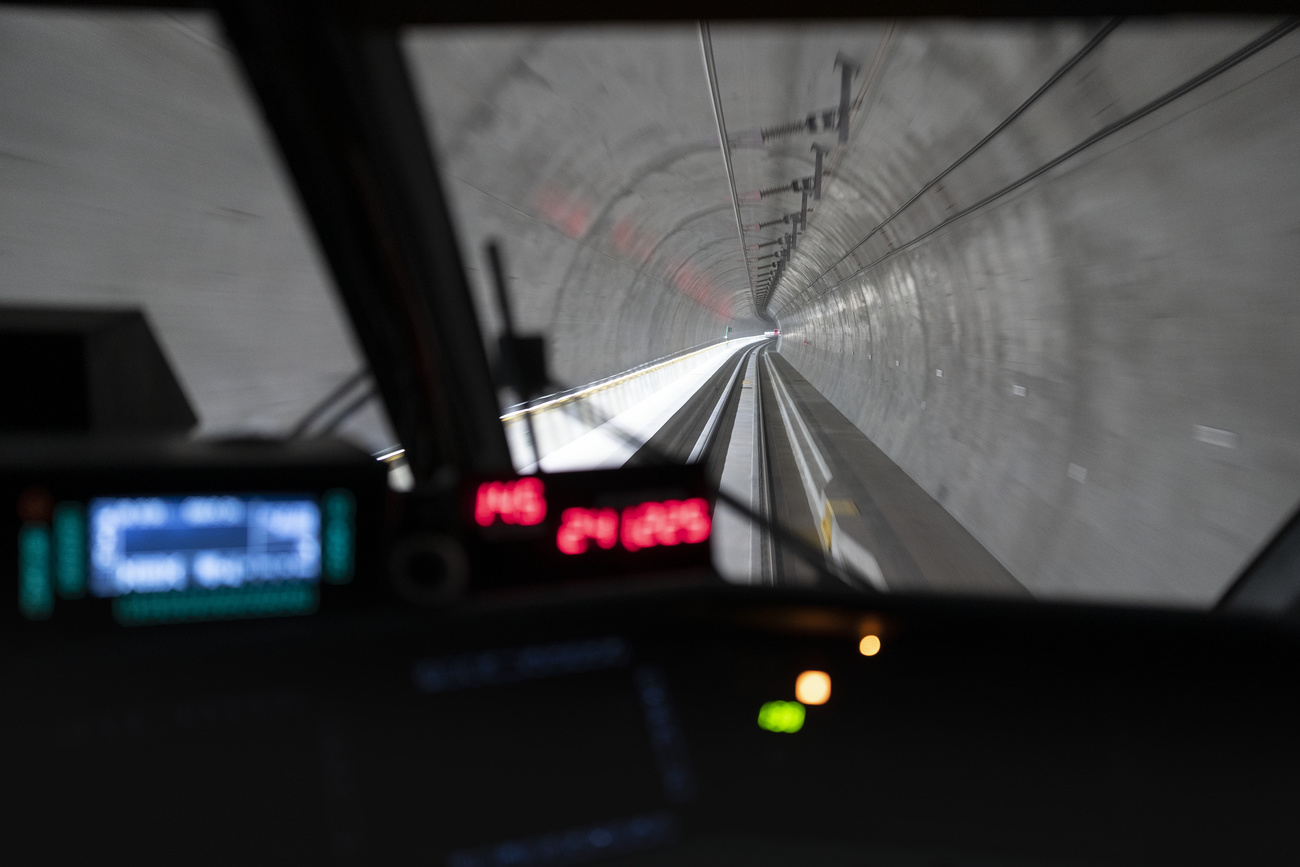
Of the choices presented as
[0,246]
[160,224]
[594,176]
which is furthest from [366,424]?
[594,176]

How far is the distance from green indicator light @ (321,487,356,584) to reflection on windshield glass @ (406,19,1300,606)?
1015 millimetres

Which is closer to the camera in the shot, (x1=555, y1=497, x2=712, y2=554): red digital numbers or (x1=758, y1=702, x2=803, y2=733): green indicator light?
(x1=758, y1=702, x2=803, y2=733): green indicator light

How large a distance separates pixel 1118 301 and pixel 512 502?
5.36 meters

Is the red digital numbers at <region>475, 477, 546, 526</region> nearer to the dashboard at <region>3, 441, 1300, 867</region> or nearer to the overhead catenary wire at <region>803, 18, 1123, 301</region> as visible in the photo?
the dashboard at <region>3, 441, 1300, 867</region>

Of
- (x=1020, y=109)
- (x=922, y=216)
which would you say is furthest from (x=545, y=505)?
(x=922, y=216)

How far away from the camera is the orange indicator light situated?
7.80 feet

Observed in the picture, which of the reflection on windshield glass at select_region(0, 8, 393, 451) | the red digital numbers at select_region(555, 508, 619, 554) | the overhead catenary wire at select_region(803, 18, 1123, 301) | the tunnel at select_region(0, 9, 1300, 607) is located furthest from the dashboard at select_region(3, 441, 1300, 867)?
the overhead catenary wire at select_region(803, 18, 1123, 301)

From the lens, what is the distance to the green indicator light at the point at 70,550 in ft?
6.56

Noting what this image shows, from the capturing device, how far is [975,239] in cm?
848

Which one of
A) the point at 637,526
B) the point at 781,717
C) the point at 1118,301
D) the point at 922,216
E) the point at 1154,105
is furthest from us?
the point at 922,216

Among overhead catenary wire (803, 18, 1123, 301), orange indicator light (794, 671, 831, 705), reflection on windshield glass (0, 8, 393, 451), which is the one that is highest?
overhead catenary wire (803, 18, 1123, 301)

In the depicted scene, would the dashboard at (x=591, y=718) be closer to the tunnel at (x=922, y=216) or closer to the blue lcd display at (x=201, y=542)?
the blue lcd display at (x=201, y=542)

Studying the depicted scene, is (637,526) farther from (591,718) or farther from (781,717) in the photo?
(781,717)

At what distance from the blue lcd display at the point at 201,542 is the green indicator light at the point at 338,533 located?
0.02 metres
